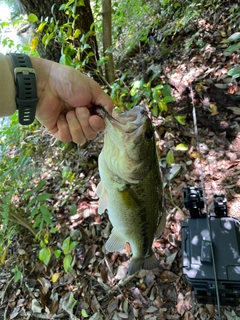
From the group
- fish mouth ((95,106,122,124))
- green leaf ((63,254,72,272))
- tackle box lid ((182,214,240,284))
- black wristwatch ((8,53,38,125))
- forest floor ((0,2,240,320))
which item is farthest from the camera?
forest floor ((0,2,240,320))

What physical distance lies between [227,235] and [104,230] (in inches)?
57.0

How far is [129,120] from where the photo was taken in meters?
1.53

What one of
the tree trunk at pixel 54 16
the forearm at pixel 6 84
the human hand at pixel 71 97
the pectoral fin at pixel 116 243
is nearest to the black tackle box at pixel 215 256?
the pectoral fin at pixel 116 243

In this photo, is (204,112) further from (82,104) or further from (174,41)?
(82,104)

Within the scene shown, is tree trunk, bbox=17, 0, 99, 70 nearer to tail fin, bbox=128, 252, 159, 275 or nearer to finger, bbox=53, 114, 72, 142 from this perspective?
finger, bbox=53, 114, 72, 142

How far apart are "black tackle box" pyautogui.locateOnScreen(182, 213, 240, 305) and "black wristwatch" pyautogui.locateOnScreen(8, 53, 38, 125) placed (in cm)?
146

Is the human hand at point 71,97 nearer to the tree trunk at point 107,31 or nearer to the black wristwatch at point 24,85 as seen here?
the black wristwatch at point 24,85

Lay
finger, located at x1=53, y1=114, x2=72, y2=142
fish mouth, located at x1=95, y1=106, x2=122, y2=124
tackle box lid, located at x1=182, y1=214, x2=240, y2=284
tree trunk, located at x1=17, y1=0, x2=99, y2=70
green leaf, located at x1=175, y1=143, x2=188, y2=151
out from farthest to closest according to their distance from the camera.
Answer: tree trunk, located at x1=17, y1=0, x2=99, y2=70
green leaf, located at x1=175, y1=143, x2=188, y2=151
tackle box lid, located at x1=182, y1=214, x2=240, y2=284
finger, located at x1=53, y1=114, x2=72, y2=142
fish mouth, located at x1=95, y1=106, x2=122, y2=124

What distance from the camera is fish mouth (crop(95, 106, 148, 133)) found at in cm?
145

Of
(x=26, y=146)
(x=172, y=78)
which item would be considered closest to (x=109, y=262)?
(x=26, y=146)

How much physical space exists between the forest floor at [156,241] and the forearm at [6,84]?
196cm

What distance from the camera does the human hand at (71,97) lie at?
164cm

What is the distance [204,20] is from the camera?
15.4 ft

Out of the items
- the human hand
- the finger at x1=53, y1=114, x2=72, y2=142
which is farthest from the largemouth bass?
the finger at x1=53, y1=114, x2=72, y2=142
